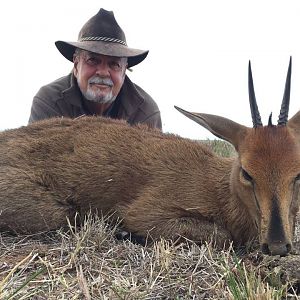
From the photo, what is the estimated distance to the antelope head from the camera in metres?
3.85

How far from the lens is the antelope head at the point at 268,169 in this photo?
3852mm

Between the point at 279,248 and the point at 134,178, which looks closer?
the point at 279,248

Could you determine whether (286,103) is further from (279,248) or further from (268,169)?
(279,248)

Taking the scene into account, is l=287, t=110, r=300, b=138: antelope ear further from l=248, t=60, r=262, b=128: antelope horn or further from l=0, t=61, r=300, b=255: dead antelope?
l=248, t=60, r=262, b=128: antelope horn

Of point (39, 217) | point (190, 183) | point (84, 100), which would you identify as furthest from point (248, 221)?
point (84, 100)

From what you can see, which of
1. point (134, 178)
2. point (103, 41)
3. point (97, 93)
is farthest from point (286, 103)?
point (103, 41)

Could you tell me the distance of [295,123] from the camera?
186 inches

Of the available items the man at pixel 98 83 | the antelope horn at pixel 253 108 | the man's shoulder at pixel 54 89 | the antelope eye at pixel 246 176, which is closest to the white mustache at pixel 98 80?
the man at pixel 98 83

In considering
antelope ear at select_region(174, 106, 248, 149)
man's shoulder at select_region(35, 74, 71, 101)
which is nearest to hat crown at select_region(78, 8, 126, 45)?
man's shoulder at select_region(35, 74, 71, 101)

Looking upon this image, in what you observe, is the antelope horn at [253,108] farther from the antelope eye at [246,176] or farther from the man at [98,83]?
the man at [98,83]

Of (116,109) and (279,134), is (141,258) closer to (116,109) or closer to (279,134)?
(279,134)

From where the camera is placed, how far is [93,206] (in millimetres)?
5320

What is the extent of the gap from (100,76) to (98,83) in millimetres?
126

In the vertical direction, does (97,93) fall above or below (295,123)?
below
